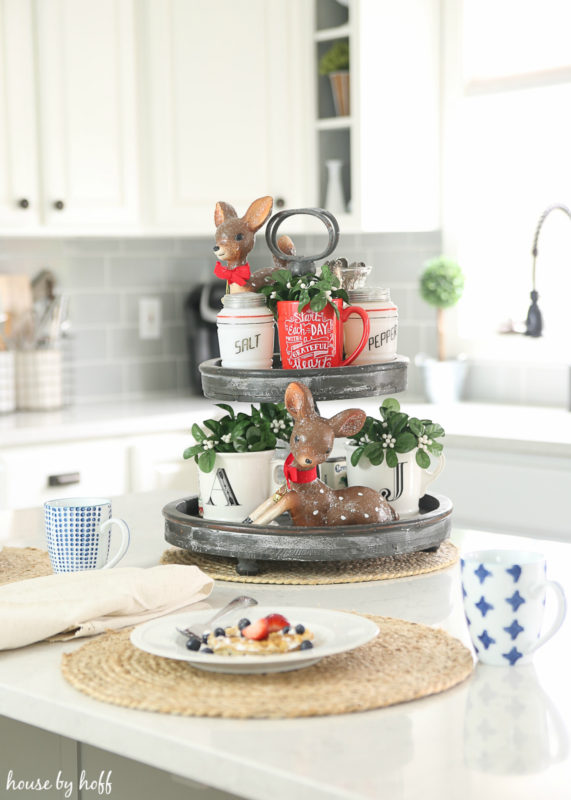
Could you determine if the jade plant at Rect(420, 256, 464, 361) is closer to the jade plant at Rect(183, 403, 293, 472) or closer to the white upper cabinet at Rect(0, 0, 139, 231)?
the white upper cabinet at Rect(0, 0, 139, 231)

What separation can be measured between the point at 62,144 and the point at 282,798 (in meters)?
2.64

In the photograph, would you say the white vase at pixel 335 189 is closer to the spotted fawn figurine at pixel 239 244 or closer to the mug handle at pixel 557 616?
the spotted fawn figurine at pixel 239 244

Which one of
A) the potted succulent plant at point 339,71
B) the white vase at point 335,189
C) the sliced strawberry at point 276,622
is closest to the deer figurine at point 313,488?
the sliced strawberry at point 276,622

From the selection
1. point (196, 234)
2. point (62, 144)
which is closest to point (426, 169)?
point (196, 234)

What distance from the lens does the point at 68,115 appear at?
3.15m

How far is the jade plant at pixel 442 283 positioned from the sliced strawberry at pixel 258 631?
2.46 m

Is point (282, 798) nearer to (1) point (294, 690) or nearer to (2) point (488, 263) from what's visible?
(1) point (294, 690)

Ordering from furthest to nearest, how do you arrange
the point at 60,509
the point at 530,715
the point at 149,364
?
1. the point at 149,364
2. the point at 60,509
3. the point at 530,715

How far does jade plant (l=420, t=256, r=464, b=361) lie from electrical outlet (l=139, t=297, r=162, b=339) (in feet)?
3.23

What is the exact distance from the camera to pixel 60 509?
4.33 ft

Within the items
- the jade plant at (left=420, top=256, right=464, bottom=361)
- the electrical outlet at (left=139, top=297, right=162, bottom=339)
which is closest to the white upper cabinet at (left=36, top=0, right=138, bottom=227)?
the electrical outlet at (left=139, top=297, right=162, bottom=339)

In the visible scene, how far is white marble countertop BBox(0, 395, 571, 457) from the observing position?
278 centimetres

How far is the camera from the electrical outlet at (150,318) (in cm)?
384

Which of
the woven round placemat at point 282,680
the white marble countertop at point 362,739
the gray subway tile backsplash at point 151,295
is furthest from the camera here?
the gray subway tile backsplash at point 151,295
